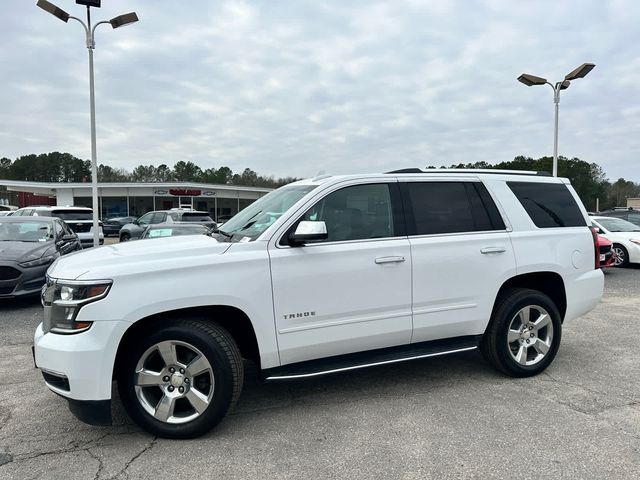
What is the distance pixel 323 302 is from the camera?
3.57 m

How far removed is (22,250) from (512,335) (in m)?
7.84

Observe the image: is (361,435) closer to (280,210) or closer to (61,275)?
(280,210)

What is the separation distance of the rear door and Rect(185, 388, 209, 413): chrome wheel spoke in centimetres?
179

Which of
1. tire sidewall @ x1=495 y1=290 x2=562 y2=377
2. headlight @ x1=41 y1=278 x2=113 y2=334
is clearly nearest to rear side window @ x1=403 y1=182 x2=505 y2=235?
tire sidewall @ x1=495 y1=290 x2=562 y2=377

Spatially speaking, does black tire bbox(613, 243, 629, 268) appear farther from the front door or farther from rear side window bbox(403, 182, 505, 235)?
the front door

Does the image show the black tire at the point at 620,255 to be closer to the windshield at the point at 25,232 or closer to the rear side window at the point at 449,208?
the rear side window at the point at 449,208

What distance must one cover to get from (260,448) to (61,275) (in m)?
1.82

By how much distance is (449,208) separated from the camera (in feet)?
13.9

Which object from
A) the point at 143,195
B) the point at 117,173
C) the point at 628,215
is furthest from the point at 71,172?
the point at 628,215

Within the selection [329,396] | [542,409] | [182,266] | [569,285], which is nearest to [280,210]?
[182,266]

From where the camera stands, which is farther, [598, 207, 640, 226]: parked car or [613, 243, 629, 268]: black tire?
[598, 207, 640, 226]: parked car

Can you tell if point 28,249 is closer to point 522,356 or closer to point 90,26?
point 522,356

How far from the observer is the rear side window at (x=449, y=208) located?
4074mm

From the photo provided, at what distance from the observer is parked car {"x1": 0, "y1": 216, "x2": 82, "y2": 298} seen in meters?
7.46
